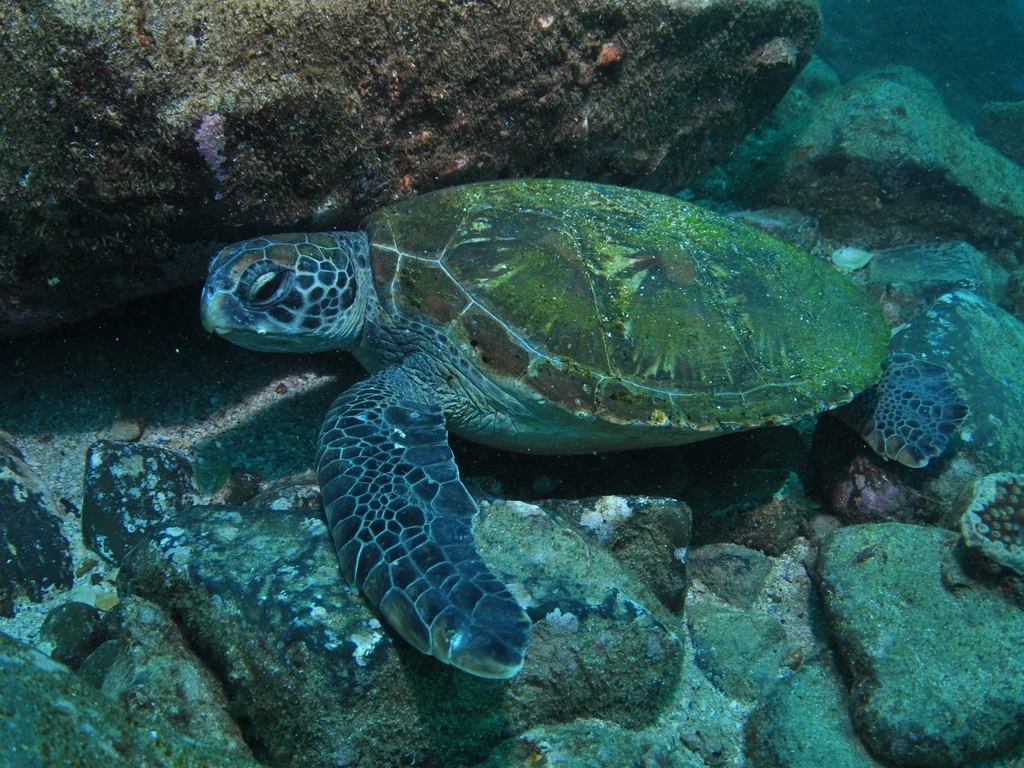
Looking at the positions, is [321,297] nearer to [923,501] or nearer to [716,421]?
[716,421]

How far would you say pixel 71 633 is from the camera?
245 cm

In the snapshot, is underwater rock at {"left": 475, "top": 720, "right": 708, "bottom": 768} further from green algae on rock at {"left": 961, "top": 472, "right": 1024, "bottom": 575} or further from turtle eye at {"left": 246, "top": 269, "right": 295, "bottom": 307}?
turtle eye at {"left": 246, "top": 269, "right": 295, "bottom": 307}

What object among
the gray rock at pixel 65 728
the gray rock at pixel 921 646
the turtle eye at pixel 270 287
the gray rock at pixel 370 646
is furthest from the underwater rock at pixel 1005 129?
the gray rock at pixel 65 728

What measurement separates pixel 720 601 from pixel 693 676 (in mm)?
539

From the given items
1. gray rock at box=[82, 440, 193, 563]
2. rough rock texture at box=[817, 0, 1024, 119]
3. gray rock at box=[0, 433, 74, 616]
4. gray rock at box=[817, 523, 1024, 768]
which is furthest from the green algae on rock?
rough rock texture at box=[817, 0, 1024, 119]

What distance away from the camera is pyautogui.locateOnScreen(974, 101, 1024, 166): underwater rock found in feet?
28.2

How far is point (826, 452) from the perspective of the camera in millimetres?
3566

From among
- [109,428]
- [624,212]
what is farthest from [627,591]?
[109,428]

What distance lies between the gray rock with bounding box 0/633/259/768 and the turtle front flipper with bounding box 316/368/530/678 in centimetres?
66

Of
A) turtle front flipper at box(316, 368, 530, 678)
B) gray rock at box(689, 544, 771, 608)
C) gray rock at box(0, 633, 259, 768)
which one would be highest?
gray rock at box(0, 633, 259, 768)

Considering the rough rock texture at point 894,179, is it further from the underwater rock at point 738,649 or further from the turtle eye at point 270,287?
the turtle eye at point 270,287

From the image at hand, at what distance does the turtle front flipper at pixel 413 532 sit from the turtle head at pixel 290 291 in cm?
40

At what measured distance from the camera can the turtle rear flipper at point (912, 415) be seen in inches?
126

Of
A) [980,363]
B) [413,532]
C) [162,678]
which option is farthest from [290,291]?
[980,363]
